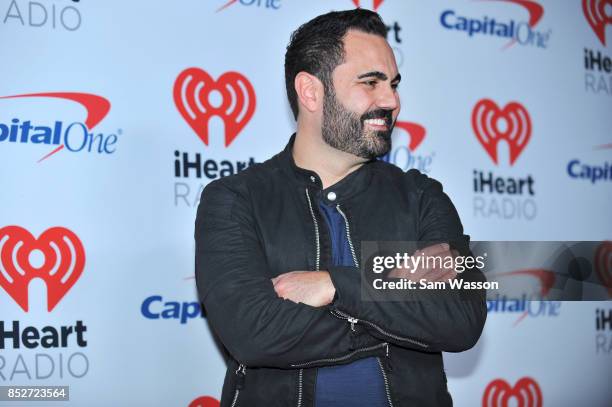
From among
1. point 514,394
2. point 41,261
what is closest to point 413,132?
point 514,394

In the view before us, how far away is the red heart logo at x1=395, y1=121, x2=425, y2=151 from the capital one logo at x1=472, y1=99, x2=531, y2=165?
39 centimetres

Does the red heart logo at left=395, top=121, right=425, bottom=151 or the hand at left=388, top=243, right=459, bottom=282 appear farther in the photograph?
the red heart logo at left=395, top=121, right=425, bottom=151

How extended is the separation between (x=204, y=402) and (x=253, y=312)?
1576mm

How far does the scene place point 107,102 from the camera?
11.6ft

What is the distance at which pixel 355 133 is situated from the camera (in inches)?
107

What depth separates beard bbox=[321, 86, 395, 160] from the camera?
2.71 metres

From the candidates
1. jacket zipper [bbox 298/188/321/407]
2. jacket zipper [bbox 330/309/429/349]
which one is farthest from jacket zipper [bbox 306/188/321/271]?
jacket zipper [bbox 330/309/429/349]

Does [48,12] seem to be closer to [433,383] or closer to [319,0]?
[319,0]

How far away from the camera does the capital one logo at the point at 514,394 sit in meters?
4.33

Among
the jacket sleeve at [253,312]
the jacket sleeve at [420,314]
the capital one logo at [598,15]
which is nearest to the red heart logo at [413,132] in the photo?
the capital one logo at [598,15]

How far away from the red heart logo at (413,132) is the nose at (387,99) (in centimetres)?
149

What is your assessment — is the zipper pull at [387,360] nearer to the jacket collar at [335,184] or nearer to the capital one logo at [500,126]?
the jacket collar at [335,184]

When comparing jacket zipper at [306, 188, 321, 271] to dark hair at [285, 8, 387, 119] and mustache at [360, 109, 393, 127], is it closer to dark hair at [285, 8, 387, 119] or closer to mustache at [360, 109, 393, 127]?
mustache at [360, 109, 393, 127]

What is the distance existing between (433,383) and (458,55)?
2604mm
